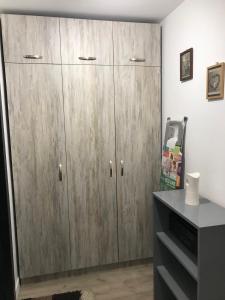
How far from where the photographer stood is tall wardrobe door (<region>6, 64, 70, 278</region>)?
238 cm

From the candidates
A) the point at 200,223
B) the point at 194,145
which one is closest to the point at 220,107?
the point at 194,145

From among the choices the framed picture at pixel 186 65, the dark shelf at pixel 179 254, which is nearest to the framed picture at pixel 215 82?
the framed picture at pixel 186 65

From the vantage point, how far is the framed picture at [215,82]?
1.78 m

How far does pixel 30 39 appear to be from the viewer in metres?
2.34

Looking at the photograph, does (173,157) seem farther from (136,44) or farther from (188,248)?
(136,44)

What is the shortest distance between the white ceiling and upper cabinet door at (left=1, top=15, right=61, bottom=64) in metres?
0.09

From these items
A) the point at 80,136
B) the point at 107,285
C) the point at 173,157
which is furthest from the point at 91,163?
the point at 107,285

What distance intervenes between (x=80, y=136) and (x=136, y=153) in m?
0.59

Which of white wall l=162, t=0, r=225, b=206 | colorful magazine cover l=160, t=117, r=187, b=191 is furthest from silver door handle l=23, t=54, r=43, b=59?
colorful magazine cover l=160, t=117, r=187, b=191

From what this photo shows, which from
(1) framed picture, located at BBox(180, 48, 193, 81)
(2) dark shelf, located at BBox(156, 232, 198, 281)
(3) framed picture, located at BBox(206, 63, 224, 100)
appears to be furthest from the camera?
(1) framed picture, located at BBox(180, 48, 193, 81)

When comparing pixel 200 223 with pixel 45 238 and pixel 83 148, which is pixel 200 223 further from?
pixel 45 238

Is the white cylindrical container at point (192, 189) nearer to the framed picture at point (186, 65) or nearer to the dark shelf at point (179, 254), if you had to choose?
the dark shelf at point (179, 254)

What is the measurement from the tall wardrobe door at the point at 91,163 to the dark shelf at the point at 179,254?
2.34ft

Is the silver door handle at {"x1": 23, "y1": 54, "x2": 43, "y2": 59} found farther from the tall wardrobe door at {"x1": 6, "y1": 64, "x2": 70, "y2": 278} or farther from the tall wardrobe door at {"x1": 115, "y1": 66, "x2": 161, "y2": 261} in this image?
the tall wardrobe door at {"x1": 115, "y1": 66, "x2": 161, "y2": 261}
